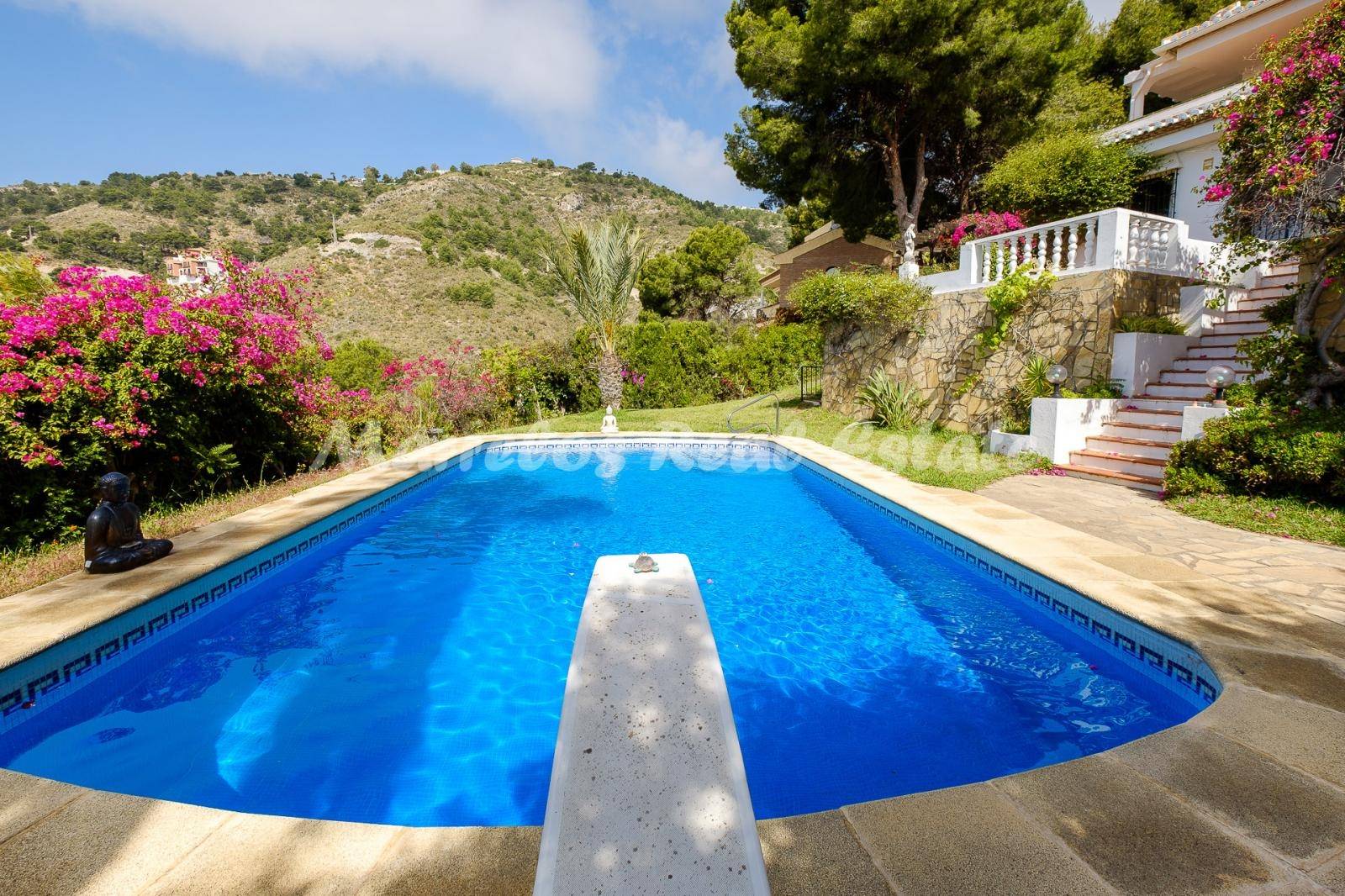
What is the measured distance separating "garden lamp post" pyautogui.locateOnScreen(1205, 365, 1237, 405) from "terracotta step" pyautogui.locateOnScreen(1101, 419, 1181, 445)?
0.54 meters

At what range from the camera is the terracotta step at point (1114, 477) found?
659 cm

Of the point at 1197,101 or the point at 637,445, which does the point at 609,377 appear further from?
the point at 1197,101

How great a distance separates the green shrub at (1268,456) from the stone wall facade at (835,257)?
17.2m

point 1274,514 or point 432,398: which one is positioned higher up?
point 432,398

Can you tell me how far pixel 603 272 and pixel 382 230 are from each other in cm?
3743

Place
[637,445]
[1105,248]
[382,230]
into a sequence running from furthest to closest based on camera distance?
[382,230]
[637,445]
[1105,248]

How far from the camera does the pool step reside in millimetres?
1198

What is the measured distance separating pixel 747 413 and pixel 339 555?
9919 millimetres

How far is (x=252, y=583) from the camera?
4902mm

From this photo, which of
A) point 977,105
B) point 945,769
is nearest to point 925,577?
point 945,769

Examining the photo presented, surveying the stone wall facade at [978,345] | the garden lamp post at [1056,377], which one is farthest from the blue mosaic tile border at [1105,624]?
the stone wall facade at [978,345]

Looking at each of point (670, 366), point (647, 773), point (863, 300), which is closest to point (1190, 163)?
point (863, 300)

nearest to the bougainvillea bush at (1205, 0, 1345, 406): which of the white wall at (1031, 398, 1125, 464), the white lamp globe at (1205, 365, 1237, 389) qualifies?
the white lamp globe at (1205, 365, 1237, 389)

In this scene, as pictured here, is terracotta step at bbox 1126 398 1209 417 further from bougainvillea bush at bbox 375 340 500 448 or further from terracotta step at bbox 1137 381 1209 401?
bougainvillea bush at bbox 375 340 500 448
